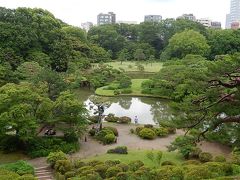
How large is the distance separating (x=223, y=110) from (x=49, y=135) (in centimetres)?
1255

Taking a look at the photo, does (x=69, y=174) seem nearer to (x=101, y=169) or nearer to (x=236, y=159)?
(x=101, y=169)

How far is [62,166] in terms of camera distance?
1722 cm

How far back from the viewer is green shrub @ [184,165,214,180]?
48.2ft

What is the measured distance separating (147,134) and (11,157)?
26.2ft

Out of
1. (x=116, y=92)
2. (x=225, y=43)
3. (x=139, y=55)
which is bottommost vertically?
(x=116, y=92)

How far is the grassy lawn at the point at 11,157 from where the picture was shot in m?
19.1

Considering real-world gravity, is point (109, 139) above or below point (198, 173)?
below

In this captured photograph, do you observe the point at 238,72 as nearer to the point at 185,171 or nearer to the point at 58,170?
the point at 185,171

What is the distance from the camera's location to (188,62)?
4303cm

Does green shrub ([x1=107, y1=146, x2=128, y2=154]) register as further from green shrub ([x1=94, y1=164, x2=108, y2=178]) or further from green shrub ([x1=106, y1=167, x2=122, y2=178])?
green shrub ([x1=106, y1=167, x2=122, y2=178])

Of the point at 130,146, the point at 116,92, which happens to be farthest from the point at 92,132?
the point at 116,92

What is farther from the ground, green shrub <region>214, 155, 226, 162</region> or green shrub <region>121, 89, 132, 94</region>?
green shrub <region>121, 89, 132, 94</region>

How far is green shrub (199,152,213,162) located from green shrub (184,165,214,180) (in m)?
3.27

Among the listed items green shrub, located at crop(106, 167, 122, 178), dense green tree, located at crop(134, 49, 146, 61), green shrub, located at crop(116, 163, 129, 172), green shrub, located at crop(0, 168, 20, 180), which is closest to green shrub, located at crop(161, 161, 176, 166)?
green shrub, located at crop(116, 163, 129, 172)
